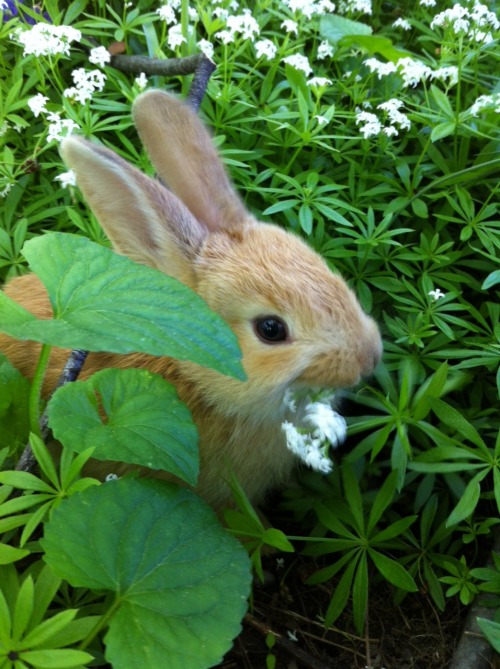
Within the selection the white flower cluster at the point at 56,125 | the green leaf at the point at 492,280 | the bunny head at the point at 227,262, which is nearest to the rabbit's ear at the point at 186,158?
the bunny head at the point at 227,262

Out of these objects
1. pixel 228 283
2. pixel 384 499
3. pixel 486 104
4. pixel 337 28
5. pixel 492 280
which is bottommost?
pixel 384 499

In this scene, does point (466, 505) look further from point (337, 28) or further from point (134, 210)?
point (337, 28)

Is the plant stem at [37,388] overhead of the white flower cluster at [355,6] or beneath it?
beneath

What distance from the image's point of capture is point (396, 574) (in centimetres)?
240

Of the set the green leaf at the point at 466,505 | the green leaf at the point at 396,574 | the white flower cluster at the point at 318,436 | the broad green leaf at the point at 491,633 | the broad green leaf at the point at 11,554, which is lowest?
the green leaf at the point at 396,574

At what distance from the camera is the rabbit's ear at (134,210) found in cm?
233

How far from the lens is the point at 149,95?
8.87ft

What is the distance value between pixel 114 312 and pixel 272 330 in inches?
28.6

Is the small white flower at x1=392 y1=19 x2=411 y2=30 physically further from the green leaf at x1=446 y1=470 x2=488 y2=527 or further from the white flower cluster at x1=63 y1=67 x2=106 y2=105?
the green leaf at x1=446 y1=470 x2=488 y2=527

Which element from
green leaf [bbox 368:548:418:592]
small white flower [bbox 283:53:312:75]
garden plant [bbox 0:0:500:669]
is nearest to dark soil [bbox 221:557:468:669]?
garden plant [bbox 0:0:500:669]

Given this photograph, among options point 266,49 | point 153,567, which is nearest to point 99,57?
point 266,49

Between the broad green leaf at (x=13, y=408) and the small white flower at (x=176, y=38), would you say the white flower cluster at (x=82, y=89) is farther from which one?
the broad green leaf at (x=13, y=408)

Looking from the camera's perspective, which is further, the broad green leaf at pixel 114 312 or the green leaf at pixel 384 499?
the green leaf at pixel 384 499

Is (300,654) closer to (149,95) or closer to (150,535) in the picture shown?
(150,535)
